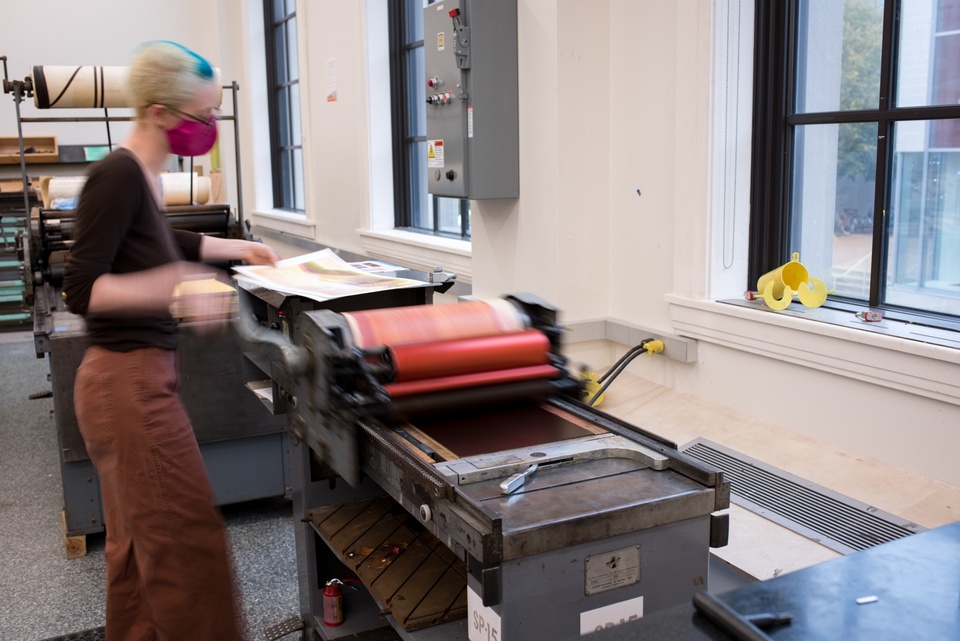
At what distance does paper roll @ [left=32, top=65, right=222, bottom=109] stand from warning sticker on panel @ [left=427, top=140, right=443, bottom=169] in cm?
138

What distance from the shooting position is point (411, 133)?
464cm

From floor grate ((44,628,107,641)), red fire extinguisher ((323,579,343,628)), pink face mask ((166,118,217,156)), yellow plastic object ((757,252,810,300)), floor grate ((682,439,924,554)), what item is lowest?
floor grate ((44,628,107,641))

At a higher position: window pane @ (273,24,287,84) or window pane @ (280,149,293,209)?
window pane @ (273,24,287,84)

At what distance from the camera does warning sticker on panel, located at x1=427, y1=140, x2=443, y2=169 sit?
3242mm

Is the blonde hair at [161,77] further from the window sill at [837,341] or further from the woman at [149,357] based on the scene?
the window sill at [837,341]

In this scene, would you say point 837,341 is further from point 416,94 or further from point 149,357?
point 416,94

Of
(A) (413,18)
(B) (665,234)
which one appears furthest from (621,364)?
(A) (413,18)

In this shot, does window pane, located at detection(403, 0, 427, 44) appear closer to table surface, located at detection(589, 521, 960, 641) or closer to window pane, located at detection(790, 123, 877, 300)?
window pane, located at detection(790, 123, 877, 300)

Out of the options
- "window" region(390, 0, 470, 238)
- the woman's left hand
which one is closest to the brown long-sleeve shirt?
the woman's left hand

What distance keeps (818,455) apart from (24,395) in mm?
4200

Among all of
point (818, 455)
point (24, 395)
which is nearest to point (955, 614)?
point (818, 455)

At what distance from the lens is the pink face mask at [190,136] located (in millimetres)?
1650

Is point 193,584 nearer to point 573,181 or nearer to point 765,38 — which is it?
point 573,181

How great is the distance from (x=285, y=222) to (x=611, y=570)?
5322 millimetres
